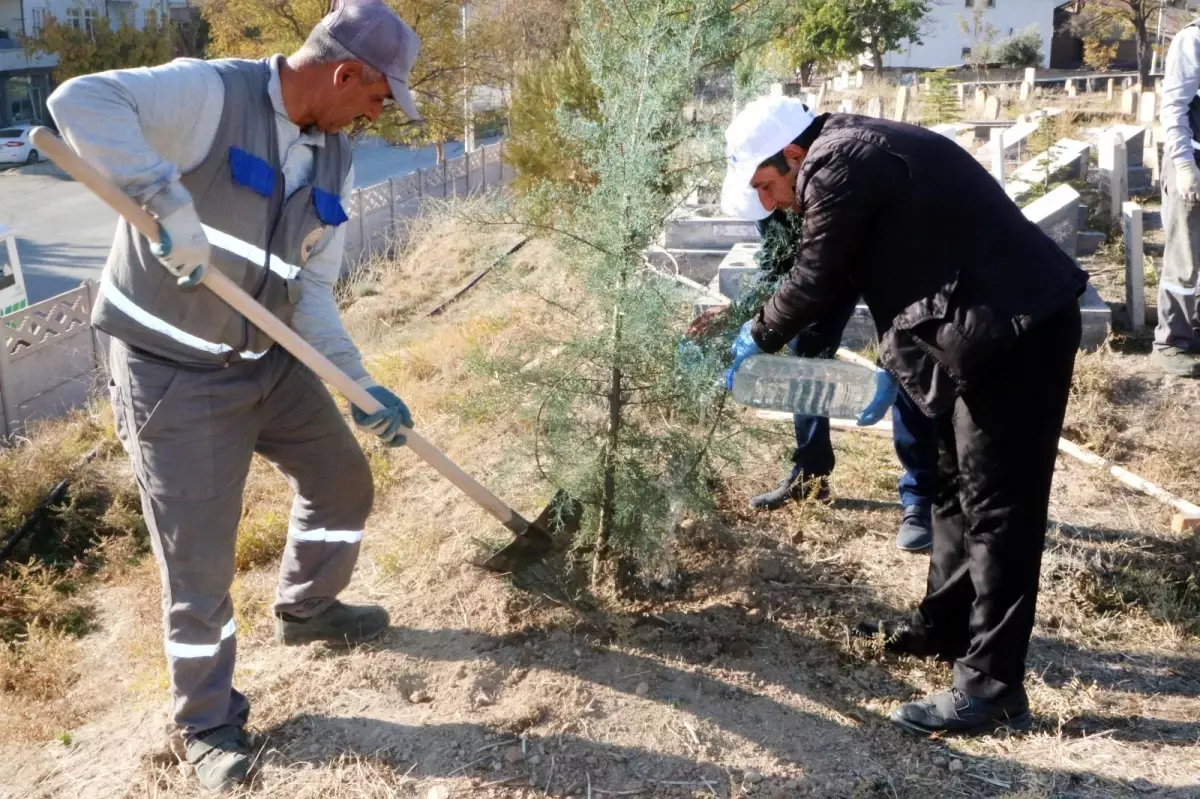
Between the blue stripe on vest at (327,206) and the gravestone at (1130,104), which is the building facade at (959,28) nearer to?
the gravestone at (1130,104)

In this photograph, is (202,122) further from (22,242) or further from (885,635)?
(22,242)

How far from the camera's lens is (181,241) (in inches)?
99.7

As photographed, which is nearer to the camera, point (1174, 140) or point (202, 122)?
point (202, 122)

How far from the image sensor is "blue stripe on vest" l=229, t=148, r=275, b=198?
276 centimetres

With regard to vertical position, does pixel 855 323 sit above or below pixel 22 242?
above

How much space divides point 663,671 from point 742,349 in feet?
3.50

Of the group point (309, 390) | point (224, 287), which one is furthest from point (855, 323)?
point (224, 287)

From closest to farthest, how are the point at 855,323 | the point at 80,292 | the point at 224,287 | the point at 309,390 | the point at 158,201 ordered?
1. the point at 158,201
2. the point at 224,287
3. the point at 309,390
4. the point at 855,323
5. the point at 80,292

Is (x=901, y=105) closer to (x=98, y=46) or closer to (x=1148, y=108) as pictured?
(x=1148, y=108)

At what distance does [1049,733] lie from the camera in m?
3.00

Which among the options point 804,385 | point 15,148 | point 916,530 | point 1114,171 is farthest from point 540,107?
point 15,148

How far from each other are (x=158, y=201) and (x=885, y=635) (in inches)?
101

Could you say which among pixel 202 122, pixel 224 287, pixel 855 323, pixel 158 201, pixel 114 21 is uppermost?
pixel 114 21

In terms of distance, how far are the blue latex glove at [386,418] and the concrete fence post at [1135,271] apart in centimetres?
493
